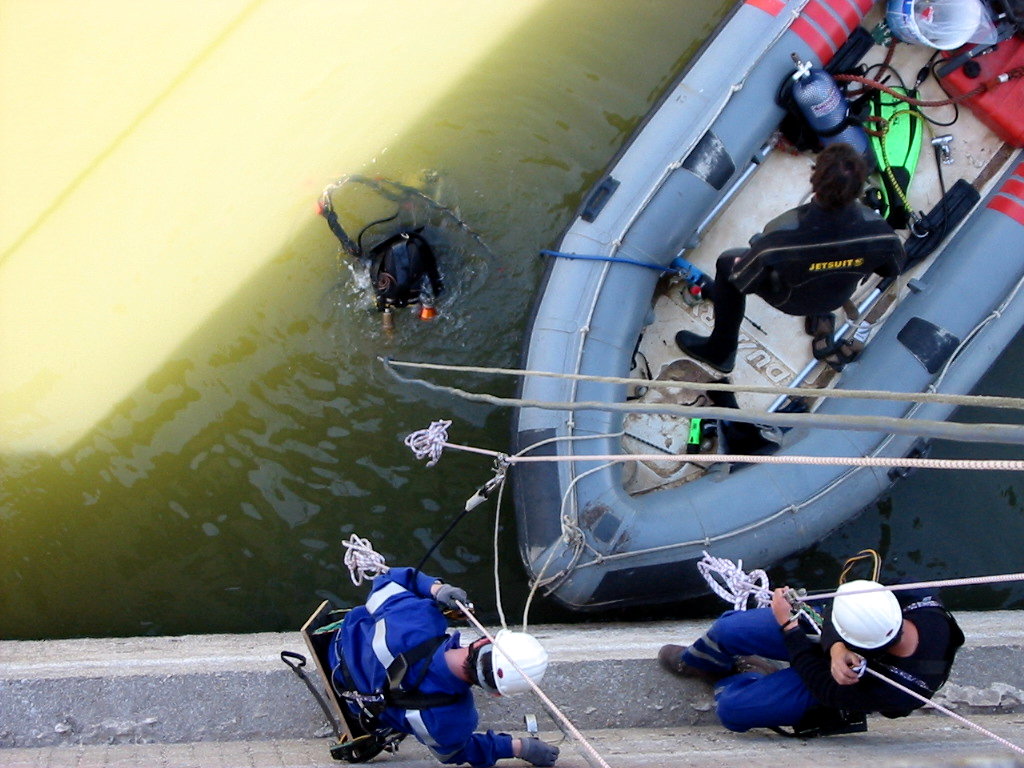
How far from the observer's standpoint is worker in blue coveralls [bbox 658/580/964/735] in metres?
2.25

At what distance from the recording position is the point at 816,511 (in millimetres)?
3311

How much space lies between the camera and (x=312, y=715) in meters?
2.79

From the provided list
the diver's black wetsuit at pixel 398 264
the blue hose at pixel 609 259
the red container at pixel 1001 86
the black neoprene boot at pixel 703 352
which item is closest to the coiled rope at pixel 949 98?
the red container at pixel 1001 86

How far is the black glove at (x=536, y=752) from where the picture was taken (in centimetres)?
250

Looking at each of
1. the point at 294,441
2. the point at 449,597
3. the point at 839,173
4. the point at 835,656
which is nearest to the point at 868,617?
the point at 835,656

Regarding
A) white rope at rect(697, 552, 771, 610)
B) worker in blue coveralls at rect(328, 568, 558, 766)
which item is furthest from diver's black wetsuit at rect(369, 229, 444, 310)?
white rope at rect(697, 552, 771, 610)

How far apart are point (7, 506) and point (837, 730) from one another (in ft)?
10.0

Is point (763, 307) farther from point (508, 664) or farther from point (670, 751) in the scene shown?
point (508, 664)

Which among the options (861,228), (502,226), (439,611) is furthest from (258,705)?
(861,228)

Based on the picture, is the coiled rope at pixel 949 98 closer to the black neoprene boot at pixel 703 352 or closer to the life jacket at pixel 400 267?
the black neoprene boot at pixel 703 352

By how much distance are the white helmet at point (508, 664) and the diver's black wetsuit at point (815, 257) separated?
139 cm

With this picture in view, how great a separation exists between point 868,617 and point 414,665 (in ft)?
3.62

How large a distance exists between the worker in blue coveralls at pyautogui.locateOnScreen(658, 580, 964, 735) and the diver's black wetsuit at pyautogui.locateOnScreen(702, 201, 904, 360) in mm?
937

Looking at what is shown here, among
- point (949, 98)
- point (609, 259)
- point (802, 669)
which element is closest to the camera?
point (802, 669)
